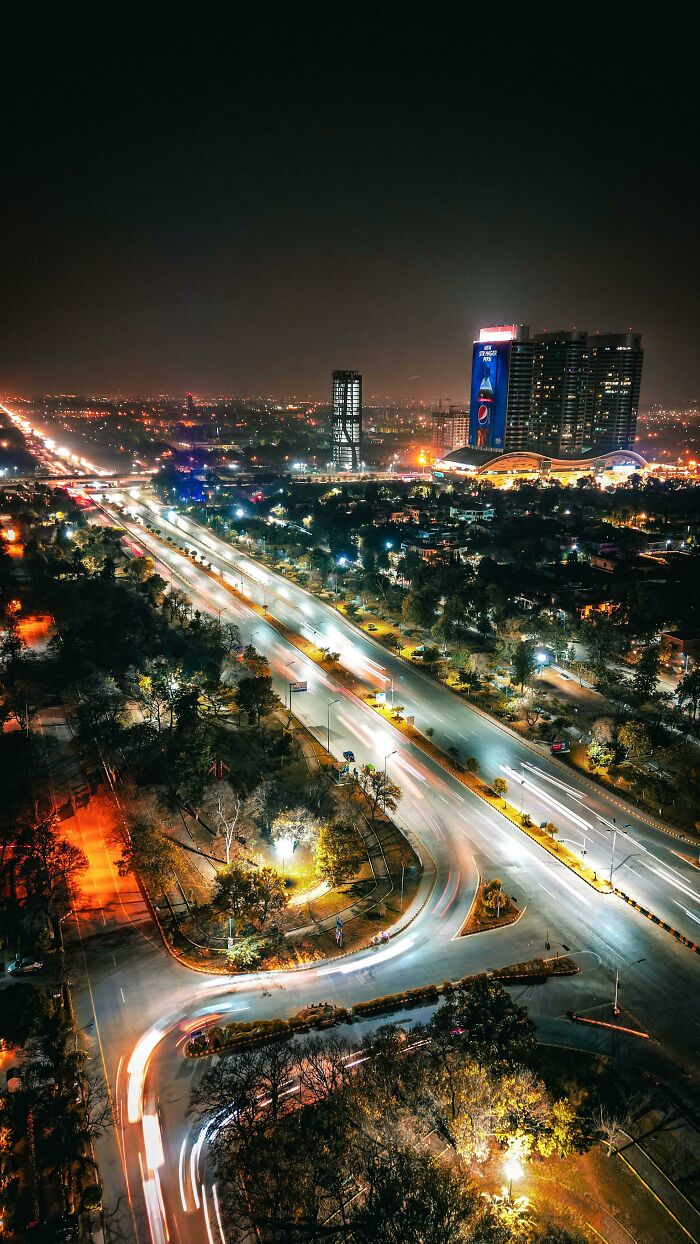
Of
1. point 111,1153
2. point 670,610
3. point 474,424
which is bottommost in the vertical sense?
point 111,1153

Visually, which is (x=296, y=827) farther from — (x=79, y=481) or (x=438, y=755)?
(x=79, y=481)

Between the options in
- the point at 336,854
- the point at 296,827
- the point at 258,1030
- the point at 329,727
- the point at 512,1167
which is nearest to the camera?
the point at 512,1167

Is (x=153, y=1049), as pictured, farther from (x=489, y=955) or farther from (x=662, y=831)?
(x=662, y=831)

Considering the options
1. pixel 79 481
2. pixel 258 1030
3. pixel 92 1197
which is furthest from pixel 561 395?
pixel 92 1197

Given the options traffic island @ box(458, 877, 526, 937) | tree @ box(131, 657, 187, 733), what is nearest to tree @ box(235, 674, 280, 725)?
tree @ box(131, 657, 187, 733)

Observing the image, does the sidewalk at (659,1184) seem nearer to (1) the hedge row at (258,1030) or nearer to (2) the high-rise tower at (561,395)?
(1) the hedge row at (258,1030)

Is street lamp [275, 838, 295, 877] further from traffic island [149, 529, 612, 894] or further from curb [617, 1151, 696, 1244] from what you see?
curb [617, 1151, 696, 1244]

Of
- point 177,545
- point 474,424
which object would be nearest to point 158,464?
point 474,424
